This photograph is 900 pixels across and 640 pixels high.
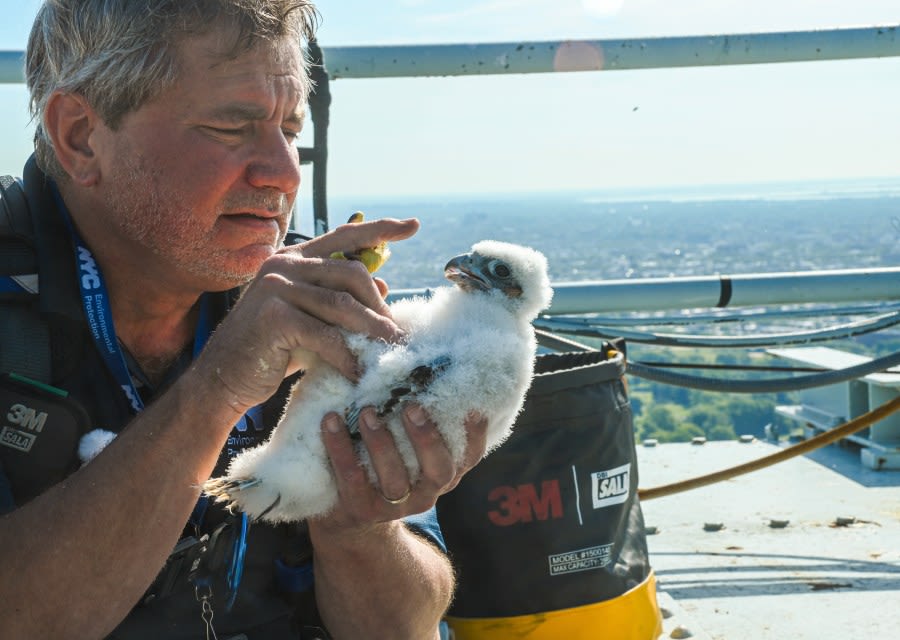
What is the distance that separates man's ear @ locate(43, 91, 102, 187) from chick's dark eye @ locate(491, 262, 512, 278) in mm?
916

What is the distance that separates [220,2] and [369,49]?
1.55 meters

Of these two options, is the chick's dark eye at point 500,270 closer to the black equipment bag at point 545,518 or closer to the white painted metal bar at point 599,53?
the black equipment bag at point 545,518

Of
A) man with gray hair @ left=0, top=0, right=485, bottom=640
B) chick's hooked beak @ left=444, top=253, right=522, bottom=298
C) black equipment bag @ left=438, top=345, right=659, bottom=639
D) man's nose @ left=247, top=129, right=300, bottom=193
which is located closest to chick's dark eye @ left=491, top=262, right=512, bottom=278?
chick's hooked beak @ left=444, top=253, right=522, bottom=298

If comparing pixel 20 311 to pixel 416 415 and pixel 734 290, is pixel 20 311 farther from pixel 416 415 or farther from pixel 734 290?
pixel 734 290

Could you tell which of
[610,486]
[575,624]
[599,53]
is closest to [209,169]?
[610,486]

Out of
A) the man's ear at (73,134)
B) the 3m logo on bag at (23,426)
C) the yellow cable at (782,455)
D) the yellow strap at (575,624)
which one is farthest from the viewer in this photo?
the yellow cable at (782,455)

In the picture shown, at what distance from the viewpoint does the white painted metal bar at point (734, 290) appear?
12.7 ft

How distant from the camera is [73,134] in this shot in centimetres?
215

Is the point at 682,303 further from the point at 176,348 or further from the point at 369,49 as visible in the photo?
the point at 176,348

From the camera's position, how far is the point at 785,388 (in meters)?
3.82

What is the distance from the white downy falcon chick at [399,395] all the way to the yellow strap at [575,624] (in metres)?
1.01

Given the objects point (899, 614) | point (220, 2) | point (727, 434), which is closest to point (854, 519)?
point (899, 614)

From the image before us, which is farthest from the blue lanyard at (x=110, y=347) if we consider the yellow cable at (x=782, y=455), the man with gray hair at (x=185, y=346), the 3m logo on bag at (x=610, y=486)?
the yellow cable at (x=782, y=455)

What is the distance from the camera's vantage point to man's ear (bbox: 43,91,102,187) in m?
2.12
